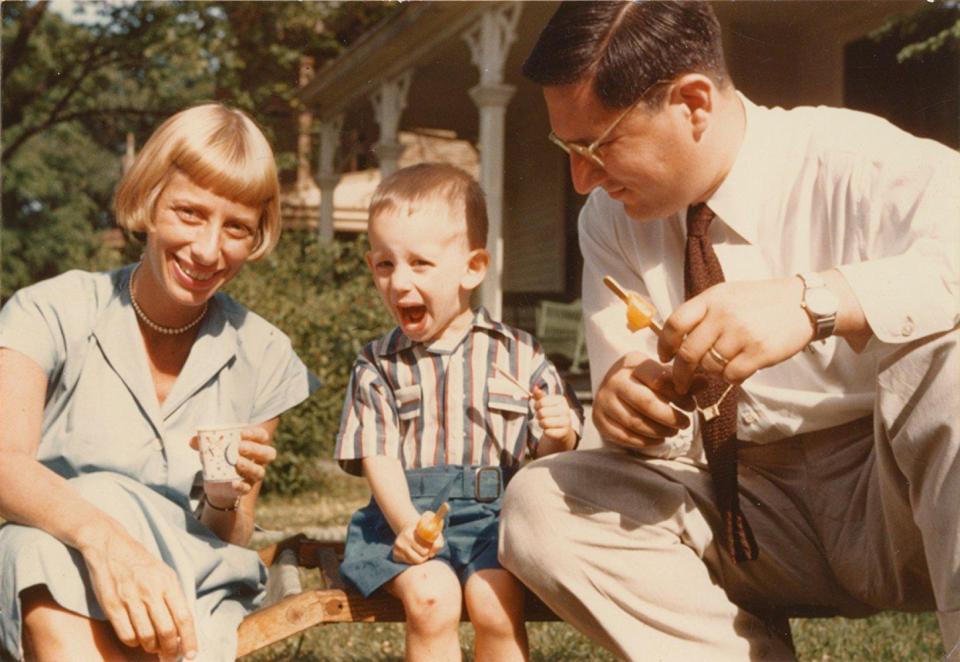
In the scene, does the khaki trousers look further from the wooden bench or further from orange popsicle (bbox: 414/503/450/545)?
the wooden bench

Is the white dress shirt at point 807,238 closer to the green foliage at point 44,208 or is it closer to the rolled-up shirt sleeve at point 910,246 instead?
the rolled-up shirt sleeve at point 910,246

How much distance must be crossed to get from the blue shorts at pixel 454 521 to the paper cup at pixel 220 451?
45 centimetres

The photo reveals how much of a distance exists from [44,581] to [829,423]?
182 cm

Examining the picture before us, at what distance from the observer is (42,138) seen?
3856 centimetres

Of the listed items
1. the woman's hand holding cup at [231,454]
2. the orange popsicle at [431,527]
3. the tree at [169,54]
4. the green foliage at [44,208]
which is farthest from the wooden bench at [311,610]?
the green foliage at [44,208]

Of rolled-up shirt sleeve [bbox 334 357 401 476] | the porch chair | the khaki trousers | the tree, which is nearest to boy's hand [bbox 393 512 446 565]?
the khaki trousers

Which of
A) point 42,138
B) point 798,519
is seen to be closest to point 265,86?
point 798,519

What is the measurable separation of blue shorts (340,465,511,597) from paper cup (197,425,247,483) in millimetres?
454

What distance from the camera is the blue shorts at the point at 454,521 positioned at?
9.36 ft

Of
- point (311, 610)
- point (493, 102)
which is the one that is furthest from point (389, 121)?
point (311, 610)

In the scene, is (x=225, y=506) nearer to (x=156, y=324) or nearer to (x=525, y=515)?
(x=156, y=324)

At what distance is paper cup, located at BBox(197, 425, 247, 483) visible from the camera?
2527 millimetres

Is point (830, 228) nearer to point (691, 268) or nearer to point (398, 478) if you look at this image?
point (691, 268)

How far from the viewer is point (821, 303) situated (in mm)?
2117
